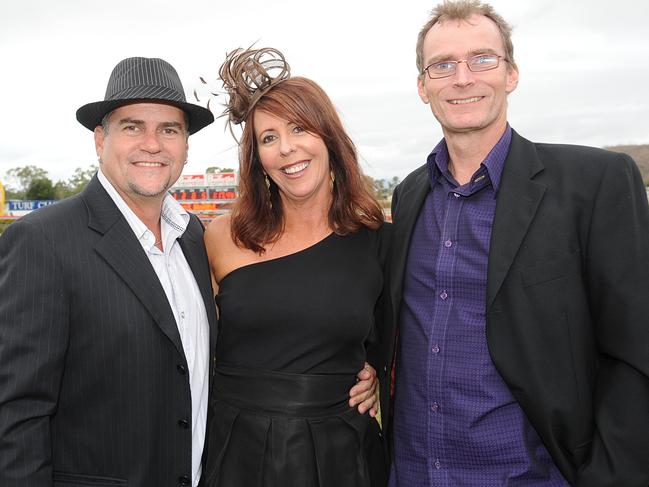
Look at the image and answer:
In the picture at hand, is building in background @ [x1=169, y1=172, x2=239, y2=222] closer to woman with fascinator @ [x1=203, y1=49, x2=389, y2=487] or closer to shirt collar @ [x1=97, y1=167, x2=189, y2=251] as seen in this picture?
woman with fascinator @ [x1=203, y1=49, x2=389, y2=487]

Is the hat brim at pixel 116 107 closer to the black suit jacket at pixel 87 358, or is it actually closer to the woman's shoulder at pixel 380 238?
the black suit jacket at pixel 87 358

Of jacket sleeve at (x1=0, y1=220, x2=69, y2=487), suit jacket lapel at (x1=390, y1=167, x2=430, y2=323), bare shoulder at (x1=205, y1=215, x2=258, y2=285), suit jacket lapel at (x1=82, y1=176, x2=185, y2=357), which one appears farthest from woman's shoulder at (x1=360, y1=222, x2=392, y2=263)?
jacket sleeve at (x1=0, y1=220, x2=69, y2=487)

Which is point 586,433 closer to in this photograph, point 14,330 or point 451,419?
point 451,419

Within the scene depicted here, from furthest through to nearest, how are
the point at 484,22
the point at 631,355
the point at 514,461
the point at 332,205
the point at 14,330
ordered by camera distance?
the point at 332,205 < the point at 484,22 < the point at 514,461 < the point at 631,355 < the point at 14,330

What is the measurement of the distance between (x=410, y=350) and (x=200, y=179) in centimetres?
4239

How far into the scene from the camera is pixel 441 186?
332 centimetres

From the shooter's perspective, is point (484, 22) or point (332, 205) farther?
point (332, 205)

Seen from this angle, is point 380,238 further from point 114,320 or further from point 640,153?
point 640,153

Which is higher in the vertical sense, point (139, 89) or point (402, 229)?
point (139, 89)

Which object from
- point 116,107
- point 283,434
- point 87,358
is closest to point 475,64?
point 116,107

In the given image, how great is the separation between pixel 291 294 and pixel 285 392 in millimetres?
544

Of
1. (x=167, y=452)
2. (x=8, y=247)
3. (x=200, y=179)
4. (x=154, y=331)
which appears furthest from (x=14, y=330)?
(x=200, y=179)

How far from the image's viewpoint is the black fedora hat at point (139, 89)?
9.93ft

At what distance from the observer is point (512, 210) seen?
283cm
